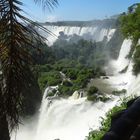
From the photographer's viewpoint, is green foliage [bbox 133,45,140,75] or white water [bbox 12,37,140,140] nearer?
white water [bbox 12,37,140,140]

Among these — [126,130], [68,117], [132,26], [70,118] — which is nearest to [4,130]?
[126,130]

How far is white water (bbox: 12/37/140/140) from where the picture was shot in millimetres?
23891

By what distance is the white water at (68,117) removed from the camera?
2389 cm

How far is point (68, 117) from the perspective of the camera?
26828mm

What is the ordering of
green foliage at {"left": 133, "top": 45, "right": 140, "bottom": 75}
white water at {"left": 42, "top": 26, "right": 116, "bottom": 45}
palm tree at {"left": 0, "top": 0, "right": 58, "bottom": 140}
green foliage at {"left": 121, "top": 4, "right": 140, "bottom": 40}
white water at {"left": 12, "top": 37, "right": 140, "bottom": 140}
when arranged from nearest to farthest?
palm tree at {"left": 0, "top": 0, "right": 58, "bottom": 140} < white water at {"left": 12, "top": 37, "right": 140, "bottom": 140} < green foliage at {"left": 133, "top": 45, "right": 140, "bottom": 75} < green foliage at {"left": 121, "top": 4, "right": 140, "bottom": 40} < white water at {"left": 42, "top": 26, "right": 116, "bottom": 45}

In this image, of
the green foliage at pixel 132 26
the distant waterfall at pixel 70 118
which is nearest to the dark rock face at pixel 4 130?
the distant waterfall at pixel 70 118

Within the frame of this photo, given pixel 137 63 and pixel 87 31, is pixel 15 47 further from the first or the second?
pixel 87 31

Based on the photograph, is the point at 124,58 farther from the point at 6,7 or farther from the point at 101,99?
the point at 6,7

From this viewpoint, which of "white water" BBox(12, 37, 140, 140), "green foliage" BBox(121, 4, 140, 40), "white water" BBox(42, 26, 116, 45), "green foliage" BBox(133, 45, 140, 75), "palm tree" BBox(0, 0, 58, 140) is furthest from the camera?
"white water" BBox(42, 26, 116, 45)

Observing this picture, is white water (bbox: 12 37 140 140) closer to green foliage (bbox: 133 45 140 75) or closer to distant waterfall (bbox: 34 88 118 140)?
distant waterfall (bbox: 34 88 118 140)

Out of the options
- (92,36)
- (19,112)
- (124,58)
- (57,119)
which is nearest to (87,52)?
(92,36)

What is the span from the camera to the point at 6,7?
11.2ft

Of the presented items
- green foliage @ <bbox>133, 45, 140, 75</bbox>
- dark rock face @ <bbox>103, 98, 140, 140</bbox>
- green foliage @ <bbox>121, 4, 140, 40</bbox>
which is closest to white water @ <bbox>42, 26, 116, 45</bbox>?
green foliage @ <bbox>121, 4, 140, 40</bbox>

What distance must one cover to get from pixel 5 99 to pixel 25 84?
226 mm
